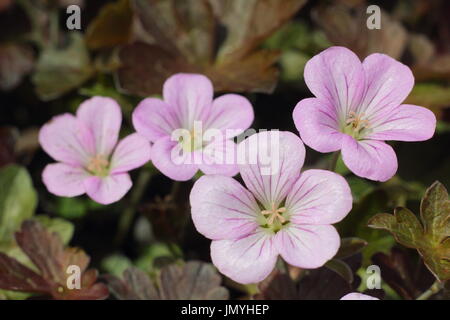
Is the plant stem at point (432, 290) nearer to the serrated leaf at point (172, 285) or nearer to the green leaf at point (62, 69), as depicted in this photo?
the serrated leaf at point (172, 285)

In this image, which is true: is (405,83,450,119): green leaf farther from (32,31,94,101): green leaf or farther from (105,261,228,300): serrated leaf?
(32,31,94,101): green leaf

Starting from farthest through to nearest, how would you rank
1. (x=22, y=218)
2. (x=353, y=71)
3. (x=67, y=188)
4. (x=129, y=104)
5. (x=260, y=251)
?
(x=129, y=104) < (x=22, y=218) < (x=67, y=188) < (x=353, y=71) < (x=260, y=251)

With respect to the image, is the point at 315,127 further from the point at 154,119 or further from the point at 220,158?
the point at 154,119

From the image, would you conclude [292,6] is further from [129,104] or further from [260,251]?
[260,251]

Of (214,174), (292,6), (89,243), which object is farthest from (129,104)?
(214,174)

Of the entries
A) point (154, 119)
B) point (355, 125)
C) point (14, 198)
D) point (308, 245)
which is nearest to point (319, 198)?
point (308, 245)

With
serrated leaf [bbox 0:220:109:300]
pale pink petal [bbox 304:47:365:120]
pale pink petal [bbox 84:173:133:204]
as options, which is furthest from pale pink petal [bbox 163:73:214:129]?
serrated leaf [bbox 0:220:109:300]
